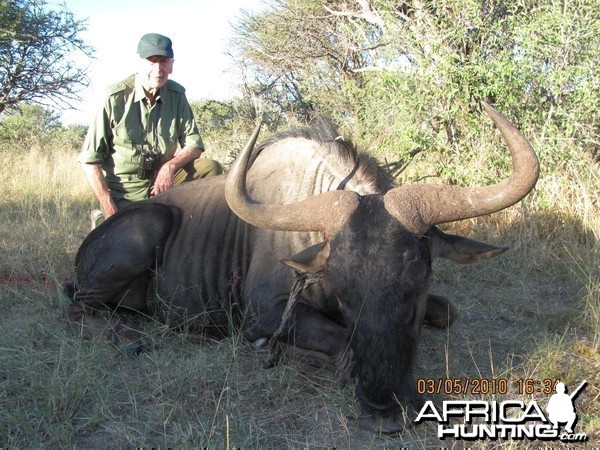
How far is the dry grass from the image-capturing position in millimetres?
2625

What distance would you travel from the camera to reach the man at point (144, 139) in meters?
5.03

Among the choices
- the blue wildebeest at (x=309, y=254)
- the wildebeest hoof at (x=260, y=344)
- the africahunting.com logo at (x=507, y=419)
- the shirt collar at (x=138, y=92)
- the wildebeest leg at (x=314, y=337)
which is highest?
the shirt collar at (x=138, y=92)

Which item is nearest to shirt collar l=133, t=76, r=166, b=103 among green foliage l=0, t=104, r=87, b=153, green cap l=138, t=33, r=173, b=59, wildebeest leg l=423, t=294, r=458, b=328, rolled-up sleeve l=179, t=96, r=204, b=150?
green cap l=138, t=33, r=173, b=59

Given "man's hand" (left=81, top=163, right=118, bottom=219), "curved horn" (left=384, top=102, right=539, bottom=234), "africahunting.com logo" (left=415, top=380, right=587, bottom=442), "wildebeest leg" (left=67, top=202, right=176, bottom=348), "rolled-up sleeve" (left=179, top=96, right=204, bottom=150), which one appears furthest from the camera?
"rolled-up sleeve" (left=179, top=96, right=204, bottom=150)

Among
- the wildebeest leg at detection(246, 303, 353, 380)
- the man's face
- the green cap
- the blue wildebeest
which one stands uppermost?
the green cap

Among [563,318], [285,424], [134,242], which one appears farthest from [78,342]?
[563,318]

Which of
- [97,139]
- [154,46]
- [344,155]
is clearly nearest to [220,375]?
[344,155]

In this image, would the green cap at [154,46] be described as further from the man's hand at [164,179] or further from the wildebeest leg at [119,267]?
the wildebeest leg at [119,267]

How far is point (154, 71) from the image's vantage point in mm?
5109

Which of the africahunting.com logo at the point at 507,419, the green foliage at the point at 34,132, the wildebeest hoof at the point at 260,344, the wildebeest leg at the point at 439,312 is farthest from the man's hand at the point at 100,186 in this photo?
the green foliage at the point at 34,132

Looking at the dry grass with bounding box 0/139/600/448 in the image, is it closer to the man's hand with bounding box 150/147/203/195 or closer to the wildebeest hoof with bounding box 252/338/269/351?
the wildebeest hoof with bounding box 252/338/269/351

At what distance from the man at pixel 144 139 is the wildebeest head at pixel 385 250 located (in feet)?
7.81

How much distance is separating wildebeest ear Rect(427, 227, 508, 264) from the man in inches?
109

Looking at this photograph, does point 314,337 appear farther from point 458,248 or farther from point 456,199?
point 456,199
